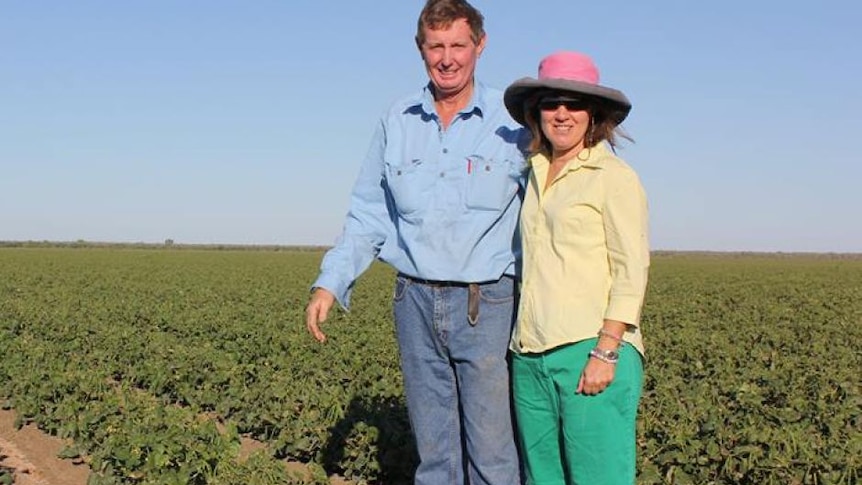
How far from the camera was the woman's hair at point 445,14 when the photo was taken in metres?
3.20

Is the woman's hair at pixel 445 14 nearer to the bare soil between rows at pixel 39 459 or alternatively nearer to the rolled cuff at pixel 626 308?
the rolled cuff at pixel 626 308

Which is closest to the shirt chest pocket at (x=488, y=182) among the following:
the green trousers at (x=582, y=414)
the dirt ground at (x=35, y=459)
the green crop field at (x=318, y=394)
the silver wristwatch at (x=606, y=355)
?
the green trousers at (x=582, y=414)

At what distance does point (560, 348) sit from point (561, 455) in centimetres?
40

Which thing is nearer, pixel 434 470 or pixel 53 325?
pixel 434 470

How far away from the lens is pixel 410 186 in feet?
11.1

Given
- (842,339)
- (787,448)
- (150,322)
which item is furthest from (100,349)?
(842,339)

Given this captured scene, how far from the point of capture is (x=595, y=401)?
116 inches

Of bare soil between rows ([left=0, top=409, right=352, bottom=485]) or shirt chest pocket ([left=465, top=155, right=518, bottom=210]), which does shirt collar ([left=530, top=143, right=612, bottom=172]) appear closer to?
shirt chest pocket ([left=465, top=155, right=518, bottom=210])

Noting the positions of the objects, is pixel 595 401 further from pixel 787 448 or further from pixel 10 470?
pixel 10 470

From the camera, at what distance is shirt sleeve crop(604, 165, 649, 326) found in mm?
2838

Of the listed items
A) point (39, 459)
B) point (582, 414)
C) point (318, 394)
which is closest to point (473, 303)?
point (582, 414)

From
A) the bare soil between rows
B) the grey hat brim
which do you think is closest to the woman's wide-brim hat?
the grey hat brim

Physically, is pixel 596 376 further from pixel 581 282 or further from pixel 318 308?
pixel 318 308

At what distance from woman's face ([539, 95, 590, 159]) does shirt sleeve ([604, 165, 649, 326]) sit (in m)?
0.22
